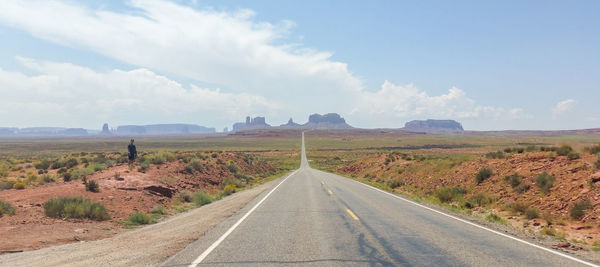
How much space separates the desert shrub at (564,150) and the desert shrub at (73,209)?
750 inches

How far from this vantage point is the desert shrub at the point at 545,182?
13164 millimetres

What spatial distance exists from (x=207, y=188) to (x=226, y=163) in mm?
10320

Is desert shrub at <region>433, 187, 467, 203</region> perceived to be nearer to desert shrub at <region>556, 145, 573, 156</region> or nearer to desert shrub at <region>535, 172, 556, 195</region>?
desert shrub at <region>535, 172, 556, 195</region>

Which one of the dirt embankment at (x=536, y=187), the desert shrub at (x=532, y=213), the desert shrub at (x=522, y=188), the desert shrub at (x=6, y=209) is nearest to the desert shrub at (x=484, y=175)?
the dirt embankment at (x=536, y=187)

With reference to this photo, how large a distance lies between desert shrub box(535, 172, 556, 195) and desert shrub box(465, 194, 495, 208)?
6.14 ft

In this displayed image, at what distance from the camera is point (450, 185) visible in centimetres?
1998

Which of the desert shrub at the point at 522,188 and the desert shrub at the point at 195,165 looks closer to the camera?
the desert shrub at the point at 522,188

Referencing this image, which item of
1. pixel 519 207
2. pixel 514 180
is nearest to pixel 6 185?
pixel 519 207

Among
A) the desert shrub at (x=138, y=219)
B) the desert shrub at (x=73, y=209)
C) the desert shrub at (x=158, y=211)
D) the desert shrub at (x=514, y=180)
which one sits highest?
the desert shrub at (x=514, y=180)

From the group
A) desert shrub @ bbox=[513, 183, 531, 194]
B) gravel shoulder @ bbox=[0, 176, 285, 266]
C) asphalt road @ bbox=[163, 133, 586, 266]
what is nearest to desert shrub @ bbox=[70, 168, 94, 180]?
gravel shoulder @ bbox=[0, 176, 285, 266]

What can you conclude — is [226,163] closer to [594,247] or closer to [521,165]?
[521,165]

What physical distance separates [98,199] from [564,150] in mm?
20272

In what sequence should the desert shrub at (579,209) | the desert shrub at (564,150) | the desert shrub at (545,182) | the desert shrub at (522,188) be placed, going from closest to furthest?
the desert shrub at (579,209) → the desert shrub at (545,182) → the desert shrub at (522,188) → the desert shrub at (564,150)

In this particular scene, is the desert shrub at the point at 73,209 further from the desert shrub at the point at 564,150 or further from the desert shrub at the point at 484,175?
the desert shrub at the point at 564,150
